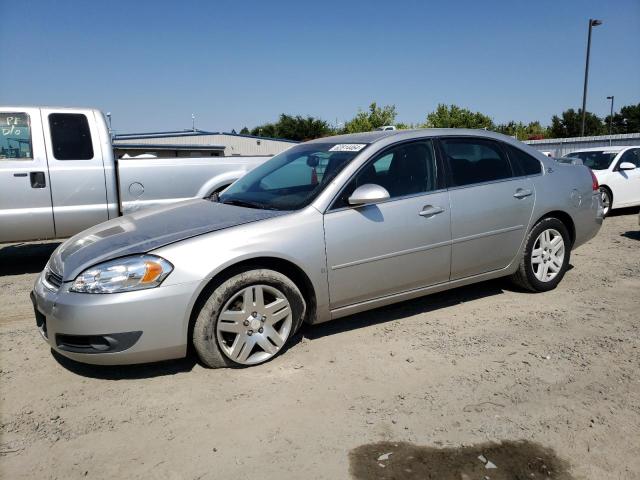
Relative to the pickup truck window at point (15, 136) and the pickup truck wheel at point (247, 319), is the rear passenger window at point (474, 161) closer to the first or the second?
the pickup truck wheel at point (247, 319)

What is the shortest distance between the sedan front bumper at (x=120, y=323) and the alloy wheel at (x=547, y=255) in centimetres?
322

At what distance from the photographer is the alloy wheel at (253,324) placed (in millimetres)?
3279

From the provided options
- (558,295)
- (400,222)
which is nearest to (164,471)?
(400,222)

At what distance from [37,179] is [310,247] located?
4161 millimetres

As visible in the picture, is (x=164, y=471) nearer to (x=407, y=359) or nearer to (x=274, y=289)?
(x=274, y=289)

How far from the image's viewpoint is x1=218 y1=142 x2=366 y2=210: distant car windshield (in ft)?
12.5

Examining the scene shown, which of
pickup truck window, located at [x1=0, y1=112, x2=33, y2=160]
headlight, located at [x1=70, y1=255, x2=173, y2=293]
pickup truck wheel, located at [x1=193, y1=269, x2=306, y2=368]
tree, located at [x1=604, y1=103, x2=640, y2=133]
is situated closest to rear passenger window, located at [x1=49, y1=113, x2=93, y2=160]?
pickup truck window, located at [x1=0, y1=112, x2=33, y2=160]

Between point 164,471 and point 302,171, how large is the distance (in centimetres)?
254

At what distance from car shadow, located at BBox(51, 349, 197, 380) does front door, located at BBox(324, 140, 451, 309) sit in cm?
114

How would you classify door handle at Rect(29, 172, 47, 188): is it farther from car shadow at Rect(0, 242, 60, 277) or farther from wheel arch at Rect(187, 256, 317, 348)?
wheel arch at Rect(187, 256, 317, 348)

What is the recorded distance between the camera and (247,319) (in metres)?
3.33

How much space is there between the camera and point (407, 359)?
349 centimetres

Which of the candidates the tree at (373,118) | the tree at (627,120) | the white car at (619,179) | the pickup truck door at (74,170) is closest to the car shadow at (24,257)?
the pickup truck door at (74,170)

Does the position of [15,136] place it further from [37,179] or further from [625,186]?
[625,186]
